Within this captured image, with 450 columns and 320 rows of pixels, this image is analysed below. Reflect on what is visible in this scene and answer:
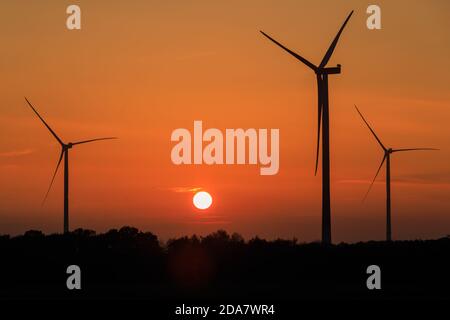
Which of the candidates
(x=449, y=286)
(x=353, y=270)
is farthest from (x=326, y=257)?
(x=449, y=286)

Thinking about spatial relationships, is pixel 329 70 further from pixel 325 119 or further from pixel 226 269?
pixel 226 269

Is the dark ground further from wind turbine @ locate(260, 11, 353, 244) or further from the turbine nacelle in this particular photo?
the turbine nacelle

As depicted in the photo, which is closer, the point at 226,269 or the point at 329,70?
the point at 329,70

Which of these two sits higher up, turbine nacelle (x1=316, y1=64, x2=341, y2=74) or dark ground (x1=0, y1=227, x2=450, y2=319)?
turbine nacelle (x1=316, y1=64, x2=341, y2=74)

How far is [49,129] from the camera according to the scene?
104000 millimetres

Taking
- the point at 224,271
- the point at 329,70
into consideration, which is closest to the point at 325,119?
the point at 329,70

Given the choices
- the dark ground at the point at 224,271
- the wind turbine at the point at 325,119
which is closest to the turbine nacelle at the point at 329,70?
the wind turbine at the point at 325,119

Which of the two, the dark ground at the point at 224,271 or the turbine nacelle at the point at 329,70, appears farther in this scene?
the turbine nacelle at the point at 329,70

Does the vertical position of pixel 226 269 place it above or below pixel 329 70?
below

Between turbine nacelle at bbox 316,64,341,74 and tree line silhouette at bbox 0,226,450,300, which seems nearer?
tree line silhouette at bbox 0,226,450,300

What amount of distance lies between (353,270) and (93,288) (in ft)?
70.5

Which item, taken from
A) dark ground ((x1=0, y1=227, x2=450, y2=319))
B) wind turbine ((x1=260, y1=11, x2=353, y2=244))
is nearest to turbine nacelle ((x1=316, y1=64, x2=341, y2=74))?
wind turbine ((x1=260, y1=11, x2=353, y2=244))

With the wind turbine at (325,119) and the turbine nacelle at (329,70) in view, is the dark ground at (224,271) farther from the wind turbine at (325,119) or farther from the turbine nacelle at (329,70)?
the turbine nacelle at (329,70)
